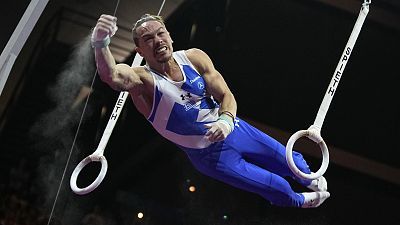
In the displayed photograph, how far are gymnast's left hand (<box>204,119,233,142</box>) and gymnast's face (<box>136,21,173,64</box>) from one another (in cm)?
39

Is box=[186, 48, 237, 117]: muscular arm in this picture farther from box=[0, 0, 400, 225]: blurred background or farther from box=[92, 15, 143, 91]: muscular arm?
box=[0, 0, 400, 225]: blurred background

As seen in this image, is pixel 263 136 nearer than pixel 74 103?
Yes

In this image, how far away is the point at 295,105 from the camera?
352 centimetres

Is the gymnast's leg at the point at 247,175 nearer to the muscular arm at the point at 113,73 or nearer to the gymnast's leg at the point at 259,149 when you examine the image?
the gymnast's leg at the point at 259,149

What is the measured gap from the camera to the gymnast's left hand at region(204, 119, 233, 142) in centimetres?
259

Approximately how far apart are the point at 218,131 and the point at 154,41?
0.49 metres

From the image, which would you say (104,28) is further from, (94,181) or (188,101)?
(94,181)

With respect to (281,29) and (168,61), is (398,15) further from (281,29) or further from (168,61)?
(168,61)

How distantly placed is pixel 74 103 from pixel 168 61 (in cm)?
91

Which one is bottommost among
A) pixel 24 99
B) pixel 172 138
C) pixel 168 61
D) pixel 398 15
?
pixel 24 99

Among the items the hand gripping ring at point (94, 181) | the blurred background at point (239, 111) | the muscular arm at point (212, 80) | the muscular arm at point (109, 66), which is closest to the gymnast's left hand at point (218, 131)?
the muscular arm at point (212, 80)

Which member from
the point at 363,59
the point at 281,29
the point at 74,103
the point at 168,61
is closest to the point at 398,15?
the point at 363,59

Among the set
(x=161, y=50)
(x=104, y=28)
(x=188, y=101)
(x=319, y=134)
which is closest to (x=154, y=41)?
(x=161, y=50)

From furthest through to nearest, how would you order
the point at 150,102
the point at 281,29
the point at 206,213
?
the point at 281,29 → the point at 206,213 → the point at 150,102
